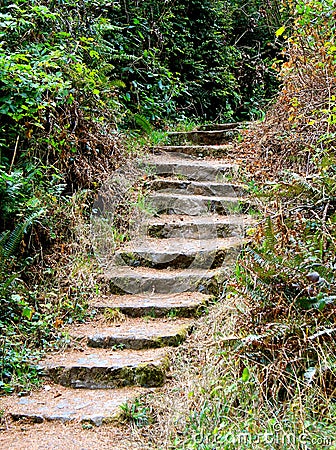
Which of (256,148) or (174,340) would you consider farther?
(256,148)

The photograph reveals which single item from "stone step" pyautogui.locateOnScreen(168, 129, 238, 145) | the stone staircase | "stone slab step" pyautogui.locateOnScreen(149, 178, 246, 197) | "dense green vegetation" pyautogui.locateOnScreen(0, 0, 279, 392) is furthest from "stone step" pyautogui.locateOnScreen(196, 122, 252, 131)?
"stone slab step" pyautogui.locateOnScreen(149, 178, 246, 197)

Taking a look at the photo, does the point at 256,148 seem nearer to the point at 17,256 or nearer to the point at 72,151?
the point at 72,151

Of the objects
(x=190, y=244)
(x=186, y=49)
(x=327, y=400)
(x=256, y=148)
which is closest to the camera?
(x=327, y=400)

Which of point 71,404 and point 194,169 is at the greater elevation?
point 194,169

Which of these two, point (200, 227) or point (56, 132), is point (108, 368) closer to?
point (200, 227)

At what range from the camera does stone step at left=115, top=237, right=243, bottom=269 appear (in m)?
4.59

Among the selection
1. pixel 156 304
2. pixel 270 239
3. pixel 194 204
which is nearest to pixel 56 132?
pixel 194 204

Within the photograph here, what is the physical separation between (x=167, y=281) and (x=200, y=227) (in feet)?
2.83

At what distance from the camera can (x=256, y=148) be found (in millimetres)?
6047

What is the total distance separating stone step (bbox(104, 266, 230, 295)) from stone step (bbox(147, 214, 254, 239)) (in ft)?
1.88

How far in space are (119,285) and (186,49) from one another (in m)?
5.67

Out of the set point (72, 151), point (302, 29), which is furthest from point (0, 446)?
point (302, 29)

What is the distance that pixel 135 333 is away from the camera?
386 centimetres

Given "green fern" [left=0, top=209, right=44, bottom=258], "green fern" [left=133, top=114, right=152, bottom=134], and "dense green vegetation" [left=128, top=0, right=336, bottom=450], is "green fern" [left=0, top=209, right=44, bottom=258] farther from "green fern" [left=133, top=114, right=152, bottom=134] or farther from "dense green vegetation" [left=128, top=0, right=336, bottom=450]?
"green fern" [left=133, top=114, right=152, bottom=134]
